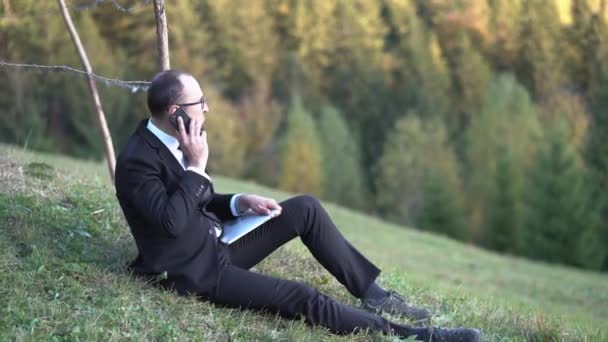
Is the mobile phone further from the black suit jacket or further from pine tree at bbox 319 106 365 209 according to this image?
pine tree at bbox 319 106 365 209

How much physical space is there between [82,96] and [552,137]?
24.7m

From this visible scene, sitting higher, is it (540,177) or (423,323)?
(423,323)

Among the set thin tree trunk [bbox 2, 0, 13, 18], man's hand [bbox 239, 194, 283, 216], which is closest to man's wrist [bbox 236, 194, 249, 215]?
man's hand [bbox 239, 194, 283, 216]

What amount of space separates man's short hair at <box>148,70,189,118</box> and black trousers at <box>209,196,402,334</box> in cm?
100

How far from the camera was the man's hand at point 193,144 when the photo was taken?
173 inches

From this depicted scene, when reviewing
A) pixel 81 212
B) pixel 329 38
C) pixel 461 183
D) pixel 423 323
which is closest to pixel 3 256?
pixel 81 212

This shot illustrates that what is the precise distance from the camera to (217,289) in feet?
15.1

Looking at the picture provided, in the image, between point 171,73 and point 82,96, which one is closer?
point 171,73

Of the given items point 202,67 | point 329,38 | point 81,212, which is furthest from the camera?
point 329,38

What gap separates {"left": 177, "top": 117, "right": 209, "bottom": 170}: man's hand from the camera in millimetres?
4398

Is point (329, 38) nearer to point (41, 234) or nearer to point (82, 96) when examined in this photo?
point (82, 96)

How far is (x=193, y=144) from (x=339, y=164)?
48053 millimetres

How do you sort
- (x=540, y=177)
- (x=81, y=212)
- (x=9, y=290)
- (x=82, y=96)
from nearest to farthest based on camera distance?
(x=9, y=290) → (x=81, y=212) → (x=540, y=177) → (x=82, y=96)

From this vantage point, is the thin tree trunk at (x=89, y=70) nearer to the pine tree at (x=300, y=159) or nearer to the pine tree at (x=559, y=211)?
the pine tree at (x=559, y=211)
